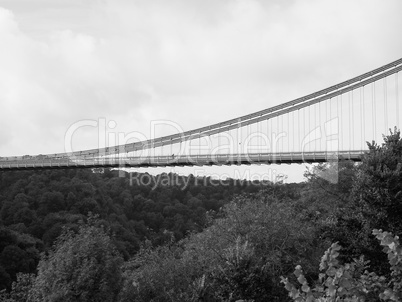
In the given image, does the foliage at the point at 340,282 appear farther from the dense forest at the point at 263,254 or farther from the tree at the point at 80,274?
the tree at the point at 80,274

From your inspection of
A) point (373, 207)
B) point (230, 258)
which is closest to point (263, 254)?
point (373, 207)

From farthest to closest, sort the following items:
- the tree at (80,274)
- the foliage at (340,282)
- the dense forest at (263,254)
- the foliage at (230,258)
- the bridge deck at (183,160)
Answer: the bridge deck at (183,160) < the tree at (80,274) < the foliage at (230,258) < the dense forest at (263,254) < the foliage at (340,282)

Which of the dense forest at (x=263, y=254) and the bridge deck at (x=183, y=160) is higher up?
the bridge deck at (x=183, y=160)

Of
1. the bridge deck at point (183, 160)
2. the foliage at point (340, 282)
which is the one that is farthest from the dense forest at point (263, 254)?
the bridge deck at point (183, 160)

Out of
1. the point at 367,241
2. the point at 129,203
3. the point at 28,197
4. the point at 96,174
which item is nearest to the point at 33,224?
the point at 28,197

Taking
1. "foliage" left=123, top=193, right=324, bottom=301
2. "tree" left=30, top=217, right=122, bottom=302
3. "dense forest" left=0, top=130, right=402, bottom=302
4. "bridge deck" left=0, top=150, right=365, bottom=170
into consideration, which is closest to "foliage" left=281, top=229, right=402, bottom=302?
"dense forest" left=0, top=130, right=402, bottom=302

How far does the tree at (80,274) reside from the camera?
2166cm

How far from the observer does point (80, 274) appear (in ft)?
72.3

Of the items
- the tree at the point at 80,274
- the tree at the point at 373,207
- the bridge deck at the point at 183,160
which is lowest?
the tree at the point at 80,274

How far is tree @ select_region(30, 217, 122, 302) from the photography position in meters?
21.7

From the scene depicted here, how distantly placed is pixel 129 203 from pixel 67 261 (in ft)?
117

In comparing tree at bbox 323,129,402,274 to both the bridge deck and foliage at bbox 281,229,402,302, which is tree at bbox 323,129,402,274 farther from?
foliage at bbox 281,229,402,302

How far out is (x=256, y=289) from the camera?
1827 centimetres

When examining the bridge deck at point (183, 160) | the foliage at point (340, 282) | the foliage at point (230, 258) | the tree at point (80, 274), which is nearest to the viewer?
the foliage at point (340, 282)
